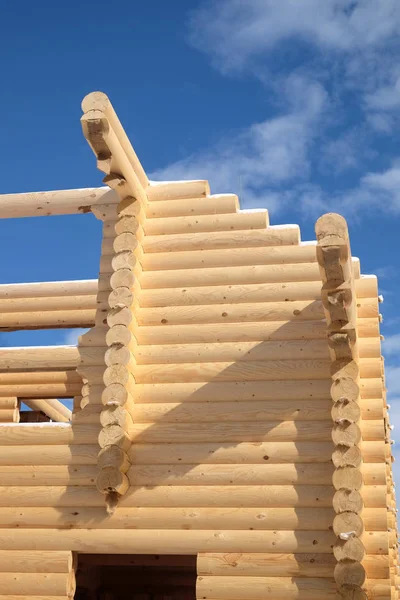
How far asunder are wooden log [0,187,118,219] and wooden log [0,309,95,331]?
3.63 m

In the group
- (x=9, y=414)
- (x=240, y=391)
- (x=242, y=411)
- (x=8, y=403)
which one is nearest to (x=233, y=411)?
(x=242, y=411)

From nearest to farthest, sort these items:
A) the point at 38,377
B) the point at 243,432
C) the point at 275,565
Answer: the point at 275,565, the point at 243,432, the point at 38,377

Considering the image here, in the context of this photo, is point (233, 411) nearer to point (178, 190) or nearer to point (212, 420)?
point (212, 420)

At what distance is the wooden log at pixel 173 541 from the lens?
9719 millimetres

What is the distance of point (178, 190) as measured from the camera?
12.3 meters

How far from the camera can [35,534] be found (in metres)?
10.3

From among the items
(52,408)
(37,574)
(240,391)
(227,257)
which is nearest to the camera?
(37,574)

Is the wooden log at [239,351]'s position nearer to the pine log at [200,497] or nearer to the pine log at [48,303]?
Result: the pine log at [200,497]

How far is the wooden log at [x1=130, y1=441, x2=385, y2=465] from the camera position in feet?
33.2

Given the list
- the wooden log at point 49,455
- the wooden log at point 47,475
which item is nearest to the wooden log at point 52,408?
the wooden log at point 49,455

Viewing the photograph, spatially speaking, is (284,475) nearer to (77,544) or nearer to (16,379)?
(77,544)

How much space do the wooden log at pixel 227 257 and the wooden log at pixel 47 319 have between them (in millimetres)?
4774

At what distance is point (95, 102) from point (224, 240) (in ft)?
9.79

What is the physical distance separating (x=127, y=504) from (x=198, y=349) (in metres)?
2.40
